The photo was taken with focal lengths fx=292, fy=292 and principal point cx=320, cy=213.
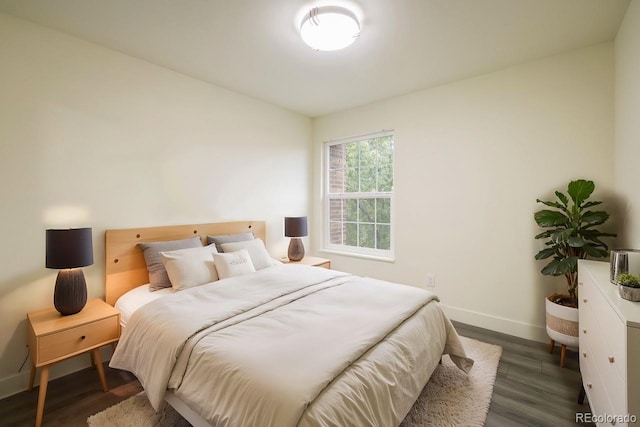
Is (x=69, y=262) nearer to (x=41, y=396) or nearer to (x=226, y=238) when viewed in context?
(x=41, y=396)

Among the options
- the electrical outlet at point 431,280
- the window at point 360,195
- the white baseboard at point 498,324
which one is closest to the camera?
the white baseboard at point 498,324

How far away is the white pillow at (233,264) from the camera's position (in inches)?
100

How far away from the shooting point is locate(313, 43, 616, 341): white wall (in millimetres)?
2459

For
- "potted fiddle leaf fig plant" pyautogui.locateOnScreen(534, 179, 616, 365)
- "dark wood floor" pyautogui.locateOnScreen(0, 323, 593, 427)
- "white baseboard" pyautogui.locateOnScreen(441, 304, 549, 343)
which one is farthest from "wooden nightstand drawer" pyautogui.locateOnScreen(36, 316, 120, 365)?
"potted fiddle leaf fig plant" pyautogui.locateOnScreen(534, 179, 616, 365)

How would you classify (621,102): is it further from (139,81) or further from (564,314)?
(139,81)

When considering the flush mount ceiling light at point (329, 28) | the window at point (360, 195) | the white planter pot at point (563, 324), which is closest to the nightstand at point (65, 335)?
the flush mount ceiling light at point (329, 28)

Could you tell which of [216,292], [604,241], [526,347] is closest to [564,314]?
[526,347]

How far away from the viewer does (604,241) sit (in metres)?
2.37

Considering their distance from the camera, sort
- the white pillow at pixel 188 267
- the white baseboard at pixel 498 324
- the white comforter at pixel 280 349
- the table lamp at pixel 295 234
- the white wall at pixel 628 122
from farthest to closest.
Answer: the table lamp at pixel 295 234
the white baseboard at pixel 498 324
the white pillow at pixel 188 267
the white wall at pixel 628 122
the white comforter at pixel 280 349

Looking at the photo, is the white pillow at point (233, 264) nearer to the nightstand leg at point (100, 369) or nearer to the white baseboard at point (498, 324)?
the nightstand leg at point (100, 369)

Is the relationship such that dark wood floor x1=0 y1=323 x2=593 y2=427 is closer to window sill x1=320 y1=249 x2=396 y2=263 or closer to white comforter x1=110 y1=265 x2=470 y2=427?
white comforter x1=110 y1=265 x2=470 y2=427

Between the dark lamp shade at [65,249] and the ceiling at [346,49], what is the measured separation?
149 cm

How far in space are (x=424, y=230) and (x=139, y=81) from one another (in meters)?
3.23

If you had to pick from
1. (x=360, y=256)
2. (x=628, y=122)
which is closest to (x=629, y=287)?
(x=628, y=122)
